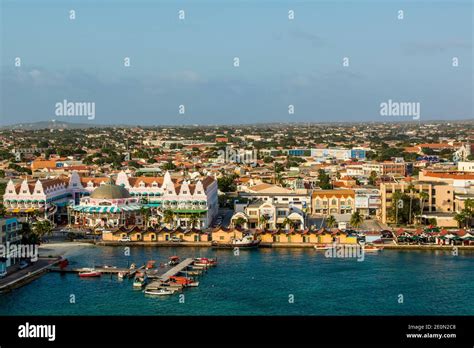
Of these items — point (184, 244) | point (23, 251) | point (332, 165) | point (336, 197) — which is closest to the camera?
point (23, 251)

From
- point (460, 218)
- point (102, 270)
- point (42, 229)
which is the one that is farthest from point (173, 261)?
point (460, 218)

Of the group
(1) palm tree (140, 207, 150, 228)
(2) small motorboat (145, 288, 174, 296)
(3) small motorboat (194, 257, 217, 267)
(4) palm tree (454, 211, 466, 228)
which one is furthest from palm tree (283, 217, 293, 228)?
(2) small motorboat (145, 288, 174, 296)

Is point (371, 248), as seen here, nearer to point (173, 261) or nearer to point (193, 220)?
point (173, 261)

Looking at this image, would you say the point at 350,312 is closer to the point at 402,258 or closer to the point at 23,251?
the point at 402,258

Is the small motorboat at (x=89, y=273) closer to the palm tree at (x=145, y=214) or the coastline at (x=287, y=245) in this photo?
the coastline at (x=287, y=245)

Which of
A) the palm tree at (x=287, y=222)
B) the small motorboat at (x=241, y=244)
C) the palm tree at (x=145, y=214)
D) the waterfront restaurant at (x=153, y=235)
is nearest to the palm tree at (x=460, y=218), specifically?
the palm tree at (x=287, y=222)

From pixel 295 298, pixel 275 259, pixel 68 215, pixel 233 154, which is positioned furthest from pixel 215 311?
pixel 233 154
